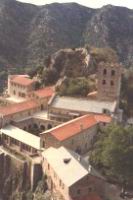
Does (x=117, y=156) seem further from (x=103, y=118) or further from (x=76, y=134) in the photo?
(x=103, y=118)

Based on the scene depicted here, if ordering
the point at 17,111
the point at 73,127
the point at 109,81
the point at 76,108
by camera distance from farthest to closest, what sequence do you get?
the point at 109,81, the point at 17,111, the point at 76,108, the point at 73,127

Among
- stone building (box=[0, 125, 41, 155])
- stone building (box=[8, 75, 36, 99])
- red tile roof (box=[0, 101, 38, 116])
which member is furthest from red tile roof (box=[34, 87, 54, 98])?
stone building (box=[0, 125, 41, 155])

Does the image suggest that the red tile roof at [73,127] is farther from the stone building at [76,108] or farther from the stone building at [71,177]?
the stone building at [71,177]

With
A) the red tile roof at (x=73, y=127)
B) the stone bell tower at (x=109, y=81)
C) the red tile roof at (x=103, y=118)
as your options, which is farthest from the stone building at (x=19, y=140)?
the stone bell tower at (x=109, y=81)

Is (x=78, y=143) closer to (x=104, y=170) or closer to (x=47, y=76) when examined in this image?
(x=104, y=170)

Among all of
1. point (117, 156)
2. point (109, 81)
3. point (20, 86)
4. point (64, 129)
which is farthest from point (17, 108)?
point (117, 156)

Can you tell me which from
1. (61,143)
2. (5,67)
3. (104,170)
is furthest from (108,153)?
(5,67)

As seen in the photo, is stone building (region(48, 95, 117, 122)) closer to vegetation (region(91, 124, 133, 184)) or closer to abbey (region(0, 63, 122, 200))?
abbey (region(0, 63, 122, 200))
